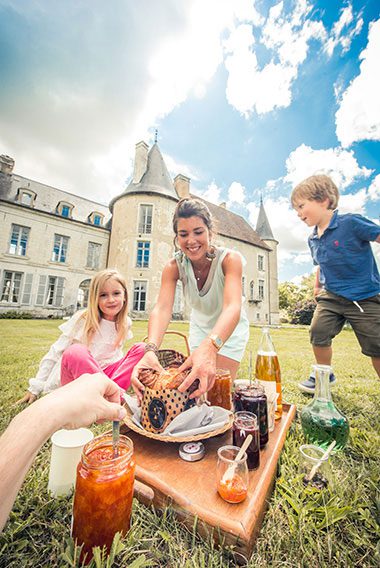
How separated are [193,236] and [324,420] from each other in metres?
1.63

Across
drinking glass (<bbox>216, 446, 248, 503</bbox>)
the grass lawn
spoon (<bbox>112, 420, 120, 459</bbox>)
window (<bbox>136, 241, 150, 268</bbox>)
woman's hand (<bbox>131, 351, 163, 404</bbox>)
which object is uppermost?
window (<bbox>136, 241, 150, 268</bbox>)

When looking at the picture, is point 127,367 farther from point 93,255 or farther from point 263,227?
point 263,227

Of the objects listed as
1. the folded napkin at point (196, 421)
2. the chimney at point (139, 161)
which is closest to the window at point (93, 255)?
the chimney at point (139, 161)

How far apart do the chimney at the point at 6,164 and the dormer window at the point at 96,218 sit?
676 centimetres

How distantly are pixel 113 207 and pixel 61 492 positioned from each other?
21.3 meters

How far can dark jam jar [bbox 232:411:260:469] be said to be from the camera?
1.02 metres

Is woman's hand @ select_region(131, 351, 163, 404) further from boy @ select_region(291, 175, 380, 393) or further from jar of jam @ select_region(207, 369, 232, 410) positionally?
boy @ select_region(291, 175, 380, 393)

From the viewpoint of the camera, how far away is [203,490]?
2.83ft

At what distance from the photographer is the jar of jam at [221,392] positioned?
4.84 ft

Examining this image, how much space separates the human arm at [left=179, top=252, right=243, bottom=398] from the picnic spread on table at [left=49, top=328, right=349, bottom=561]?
0.08 m

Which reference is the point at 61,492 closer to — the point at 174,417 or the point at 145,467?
the point at 145,467

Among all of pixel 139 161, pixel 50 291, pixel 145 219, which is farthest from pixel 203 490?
pixel 139 161

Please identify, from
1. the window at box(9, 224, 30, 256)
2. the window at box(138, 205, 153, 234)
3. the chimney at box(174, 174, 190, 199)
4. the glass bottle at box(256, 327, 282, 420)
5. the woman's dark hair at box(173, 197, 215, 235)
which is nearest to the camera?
the glass bottle at box(256, 327, 282, 420)

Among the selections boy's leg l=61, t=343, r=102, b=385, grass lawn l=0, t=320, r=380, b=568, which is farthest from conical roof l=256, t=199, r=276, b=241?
grass lawn l=0, t=320, r=380, b=568
